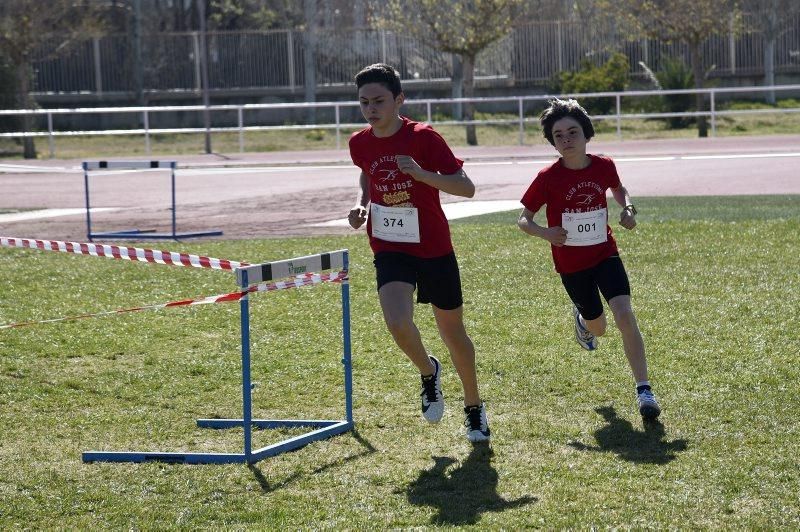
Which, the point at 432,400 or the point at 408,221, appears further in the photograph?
the point at 432,400

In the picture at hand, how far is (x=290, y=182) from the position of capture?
2397 cm

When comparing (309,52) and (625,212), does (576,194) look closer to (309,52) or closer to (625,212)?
(625,212)

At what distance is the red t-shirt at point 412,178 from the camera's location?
6.41 meters

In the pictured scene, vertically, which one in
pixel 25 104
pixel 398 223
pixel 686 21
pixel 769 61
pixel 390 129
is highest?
pixel 686 21

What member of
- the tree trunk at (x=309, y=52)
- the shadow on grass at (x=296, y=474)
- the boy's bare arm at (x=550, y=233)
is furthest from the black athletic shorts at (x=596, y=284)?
the tree trunk at (x=309, y=52)

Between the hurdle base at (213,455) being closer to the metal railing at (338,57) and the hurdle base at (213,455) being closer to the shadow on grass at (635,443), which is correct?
the shadow on grass at (635,443)

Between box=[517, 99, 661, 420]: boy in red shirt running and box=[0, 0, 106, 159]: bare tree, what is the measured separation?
27.4 m

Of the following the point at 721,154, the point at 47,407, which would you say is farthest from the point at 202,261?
the point at 721,154

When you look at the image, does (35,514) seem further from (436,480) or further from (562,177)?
(562,177)

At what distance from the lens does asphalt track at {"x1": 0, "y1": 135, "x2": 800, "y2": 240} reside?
18234 mm

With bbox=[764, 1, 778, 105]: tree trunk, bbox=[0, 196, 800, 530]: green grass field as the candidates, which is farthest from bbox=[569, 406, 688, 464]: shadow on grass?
bbox=[764, 1, 778, 105]: tree trunk

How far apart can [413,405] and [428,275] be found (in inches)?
45.8

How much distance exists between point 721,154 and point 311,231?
43.0 ft

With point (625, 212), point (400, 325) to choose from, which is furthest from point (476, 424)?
point (625, 212)
